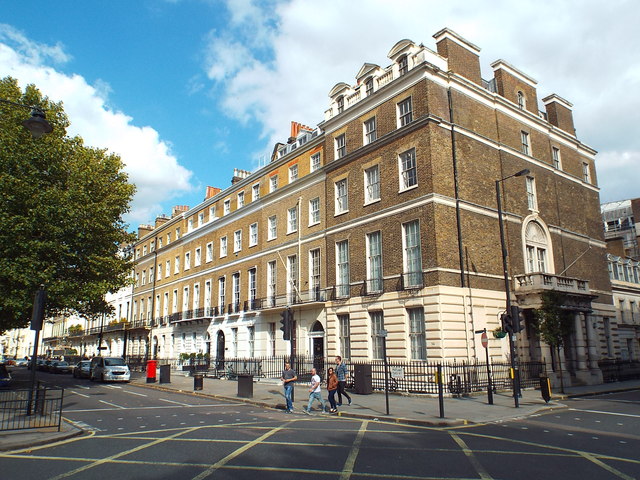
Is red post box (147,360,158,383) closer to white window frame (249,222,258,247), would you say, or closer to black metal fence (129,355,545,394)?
black metal fence (129,355,545,394)

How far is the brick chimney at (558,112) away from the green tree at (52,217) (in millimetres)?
28700

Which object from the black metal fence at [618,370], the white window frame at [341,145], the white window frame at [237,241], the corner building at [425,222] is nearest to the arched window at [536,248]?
the corner building at [425,222]

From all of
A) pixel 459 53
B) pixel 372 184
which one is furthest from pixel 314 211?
pixel 459 53

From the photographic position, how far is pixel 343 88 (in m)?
28.2

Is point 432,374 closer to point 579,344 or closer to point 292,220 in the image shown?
point 579,344

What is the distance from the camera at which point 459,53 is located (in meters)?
25.4

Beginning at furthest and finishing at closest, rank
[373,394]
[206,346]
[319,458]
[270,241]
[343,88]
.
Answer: [206,346], [270,241], [343,88], [373,394], [319,458]

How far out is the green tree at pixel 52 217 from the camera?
23.0 m

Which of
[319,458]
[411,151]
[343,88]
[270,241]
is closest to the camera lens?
[319,458]

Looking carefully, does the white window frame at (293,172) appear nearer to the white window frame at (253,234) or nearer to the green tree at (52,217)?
the white window frame at (253,234)

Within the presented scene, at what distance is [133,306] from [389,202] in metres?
44.0

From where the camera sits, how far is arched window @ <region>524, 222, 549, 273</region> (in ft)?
86.5

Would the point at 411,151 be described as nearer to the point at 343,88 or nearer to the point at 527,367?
the point at 343,88

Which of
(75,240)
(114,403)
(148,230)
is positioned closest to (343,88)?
(75,240)
